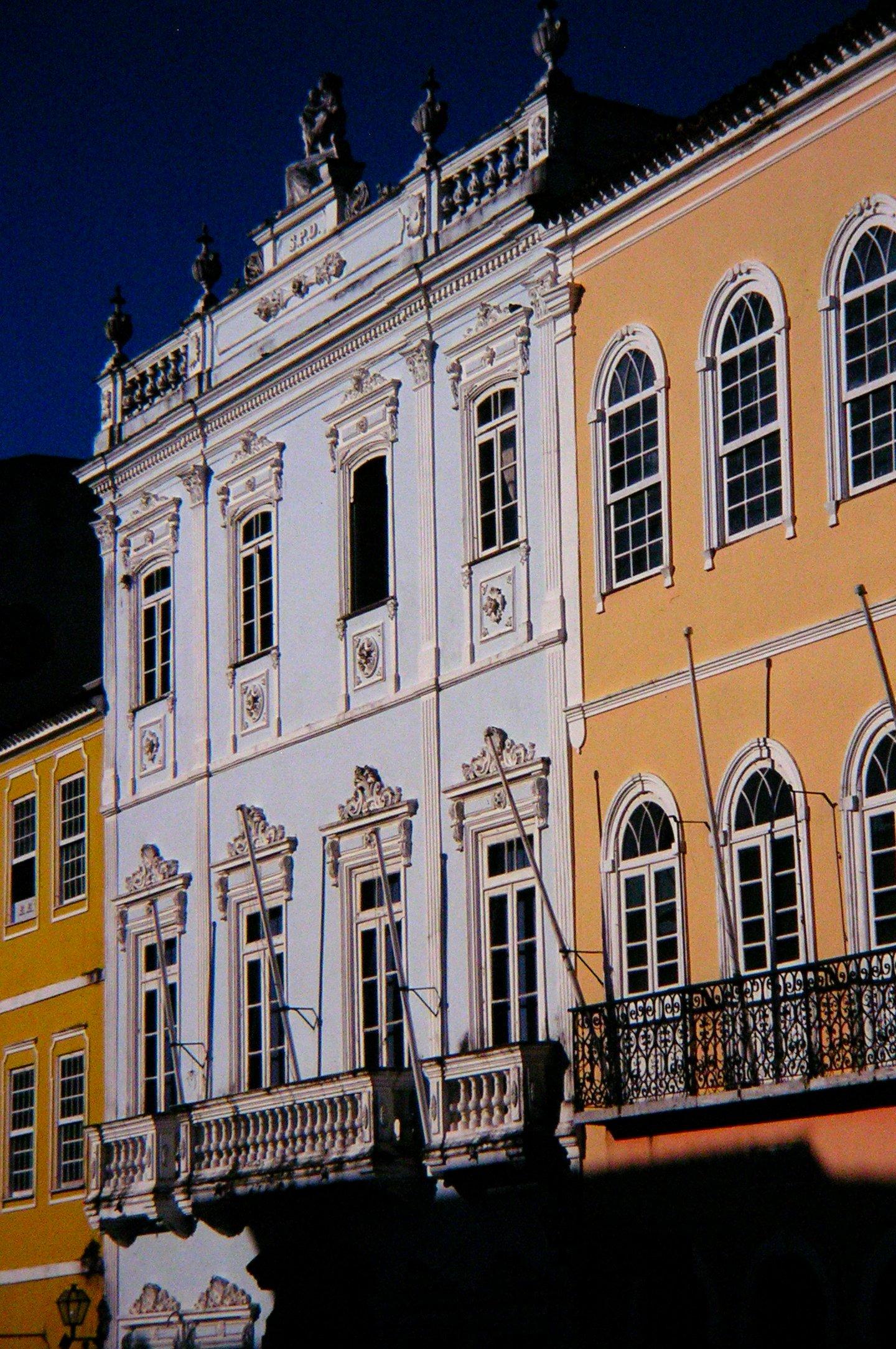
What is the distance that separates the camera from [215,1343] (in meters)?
26.3

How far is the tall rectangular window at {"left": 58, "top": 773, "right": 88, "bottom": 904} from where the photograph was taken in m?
31.2

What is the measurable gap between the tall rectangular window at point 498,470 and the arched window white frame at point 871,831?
5.33 m

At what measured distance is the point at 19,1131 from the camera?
31531 millimetres

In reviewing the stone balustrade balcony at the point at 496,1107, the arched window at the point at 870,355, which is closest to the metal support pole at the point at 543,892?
the stone balustrade balcony at the point at 496,1107

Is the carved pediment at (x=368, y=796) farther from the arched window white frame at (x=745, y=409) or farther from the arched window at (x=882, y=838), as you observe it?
the arched window at (x=882, y=838)

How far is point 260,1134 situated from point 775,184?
1043 cm

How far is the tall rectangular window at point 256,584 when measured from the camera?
27688 mm

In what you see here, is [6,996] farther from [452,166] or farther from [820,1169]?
[820,1169]

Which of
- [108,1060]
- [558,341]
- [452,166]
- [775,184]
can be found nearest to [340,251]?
[452,166]

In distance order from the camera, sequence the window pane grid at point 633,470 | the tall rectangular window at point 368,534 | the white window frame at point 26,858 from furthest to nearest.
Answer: the white window frame at point 26,858 < the tall rectangular window at point 368,534 < the window pane grid at point 633,470

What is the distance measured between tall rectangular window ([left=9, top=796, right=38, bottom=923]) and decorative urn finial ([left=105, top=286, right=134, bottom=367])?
18.6 feet

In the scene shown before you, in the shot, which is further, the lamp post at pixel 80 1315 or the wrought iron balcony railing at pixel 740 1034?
the lamp post at pixel 80 1315

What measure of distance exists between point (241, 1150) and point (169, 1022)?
272 cm

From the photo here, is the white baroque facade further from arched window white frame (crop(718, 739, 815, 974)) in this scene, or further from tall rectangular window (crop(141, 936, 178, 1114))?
arched window white frame (crop(718, 739, 815, 974))
